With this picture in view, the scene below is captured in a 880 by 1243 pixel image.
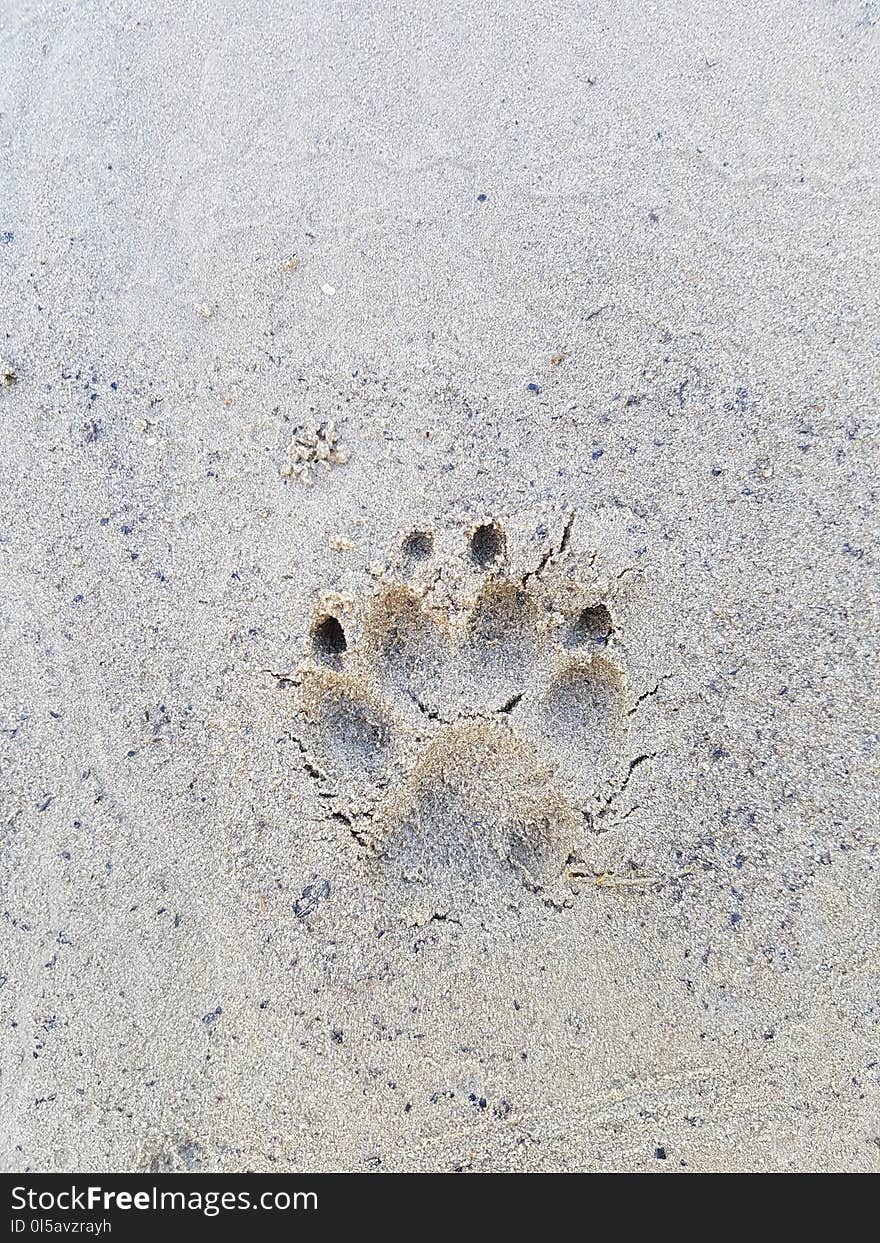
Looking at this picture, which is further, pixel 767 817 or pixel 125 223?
pixel 125 223

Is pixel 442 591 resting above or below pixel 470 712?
Result: above

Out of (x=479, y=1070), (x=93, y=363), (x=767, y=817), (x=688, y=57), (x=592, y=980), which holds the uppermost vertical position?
(x=688, y=57)

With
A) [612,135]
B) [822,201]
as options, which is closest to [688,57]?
[612,135]

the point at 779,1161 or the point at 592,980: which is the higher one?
the point at 592,980

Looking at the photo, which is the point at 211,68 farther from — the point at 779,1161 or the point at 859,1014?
the point at 779,1161
